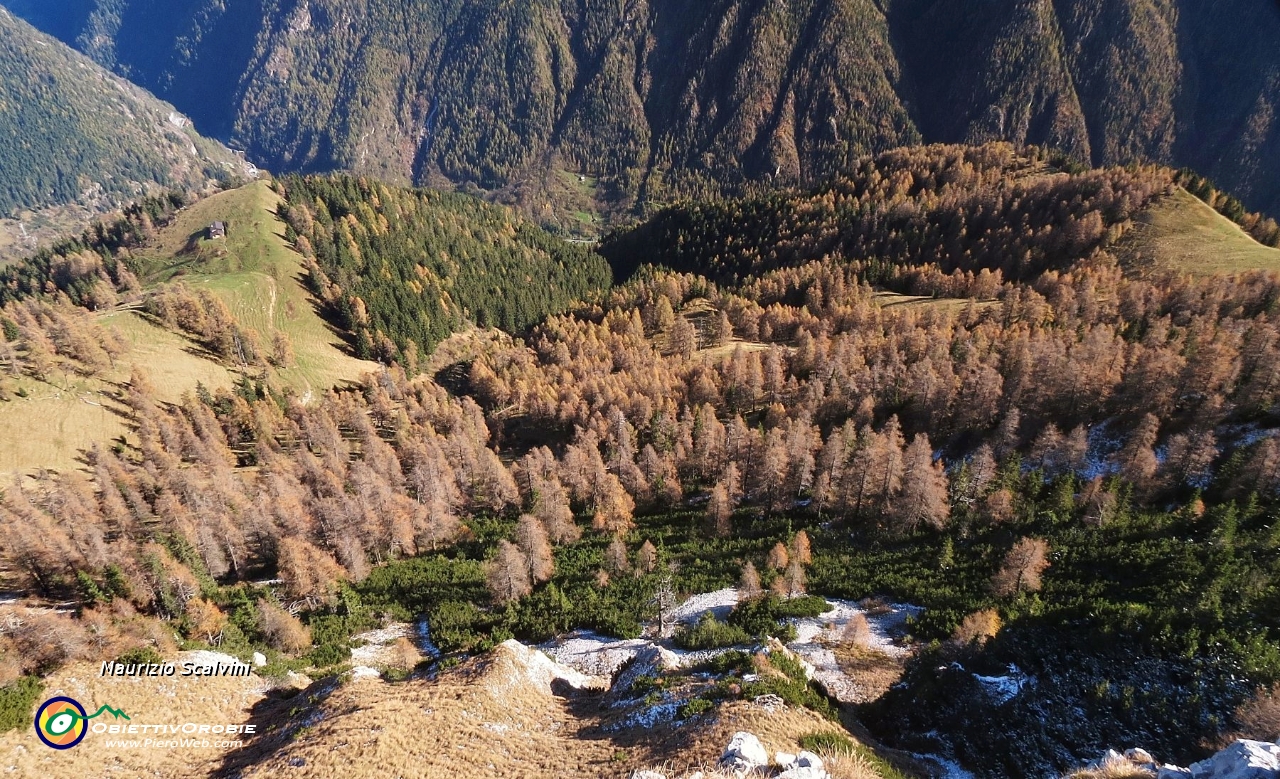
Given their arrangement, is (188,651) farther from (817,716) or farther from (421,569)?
(817,716)

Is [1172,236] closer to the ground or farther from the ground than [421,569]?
farther from the ground

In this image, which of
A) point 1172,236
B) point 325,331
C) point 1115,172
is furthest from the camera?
point 1115,172

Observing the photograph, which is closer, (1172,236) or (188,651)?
(188,651)


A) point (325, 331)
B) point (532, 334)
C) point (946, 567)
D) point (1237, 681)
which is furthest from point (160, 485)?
point (1237, 681)

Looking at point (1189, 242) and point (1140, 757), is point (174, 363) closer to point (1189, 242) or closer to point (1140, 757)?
point (1140, 757)

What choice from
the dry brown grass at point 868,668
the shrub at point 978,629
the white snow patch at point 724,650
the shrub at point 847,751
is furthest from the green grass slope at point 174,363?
the shrub at point 978,629

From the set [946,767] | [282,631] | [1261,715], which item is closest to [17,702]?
[282,631]

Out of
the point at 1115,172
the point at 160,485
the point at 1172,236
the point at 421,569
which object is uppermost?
the point at 1115,172

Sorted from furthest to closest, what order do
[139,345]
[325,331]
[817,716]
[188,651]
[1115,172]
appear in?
1. [1115,172]
2. [325,331]
3. [139,345]
4. [188,651]
5. [817,716]
